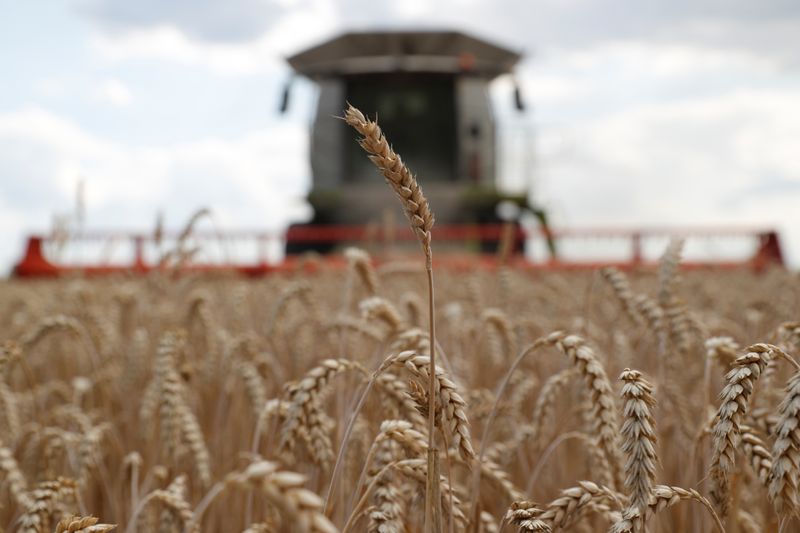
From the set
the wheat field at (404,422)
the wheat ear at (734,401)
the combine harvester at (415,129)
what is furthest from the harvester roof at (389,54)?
the wheat ear at (734,401)

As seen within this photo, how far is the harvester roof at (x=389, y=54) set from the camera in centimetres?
1515

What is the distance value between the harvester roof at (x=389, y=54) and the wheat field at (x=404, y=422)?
39.5 ft

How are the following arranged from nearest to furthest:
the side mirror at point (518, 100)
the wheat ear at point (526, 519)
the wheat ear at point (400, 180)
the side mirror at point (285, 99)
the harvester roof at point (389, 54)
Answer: the wheat ear at point (400, 180) < the wheat ear at point (526, 519) < the side mirror at point (518, 100) < the side mirror at point (285, 99) < the harvester roof at point (389, 54)

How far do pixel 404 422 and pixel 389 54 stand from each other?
48.9ft

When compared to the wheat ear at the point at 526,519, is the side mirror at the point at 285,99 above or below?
above

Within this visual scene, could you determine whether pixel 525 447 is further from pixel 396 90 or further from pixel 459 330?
pixel 396 90

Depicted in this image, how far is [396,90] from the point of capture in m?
15.7

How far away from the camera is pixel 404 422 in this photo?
970mm

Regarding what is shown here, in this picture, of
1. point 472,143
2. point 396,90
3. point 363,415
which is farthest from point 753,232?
point 363,415

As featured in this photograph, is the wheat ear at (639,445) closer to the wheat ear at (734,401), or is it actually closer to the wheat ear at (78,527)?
the wheat ear at (734,401)

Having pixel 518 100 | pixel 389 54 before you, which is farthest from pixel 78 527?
pixel 389 54

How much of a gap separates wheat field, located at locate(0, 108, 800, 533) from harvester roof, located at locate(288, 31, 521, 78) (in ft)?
39.5

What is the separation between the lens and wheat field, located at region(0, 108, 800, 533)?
2.91ft

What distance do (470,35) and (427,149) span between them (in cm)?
238
